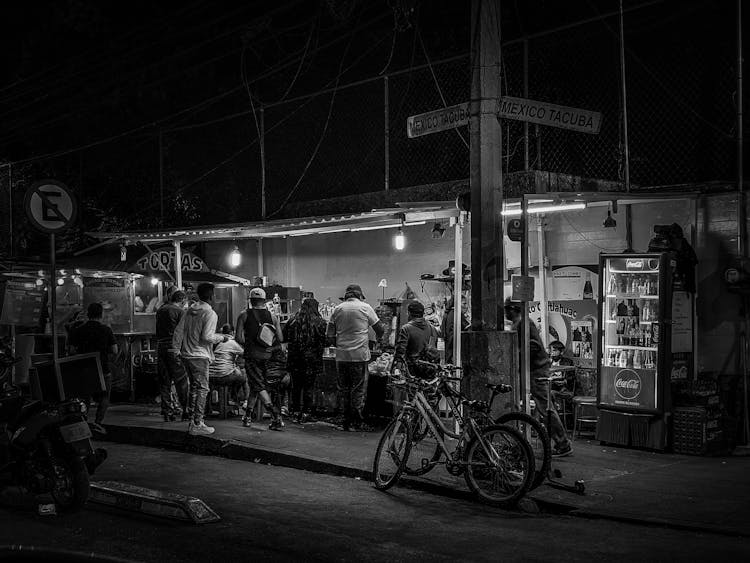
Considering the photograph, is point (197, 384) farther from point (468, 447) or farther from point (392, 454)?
point (468, 447)

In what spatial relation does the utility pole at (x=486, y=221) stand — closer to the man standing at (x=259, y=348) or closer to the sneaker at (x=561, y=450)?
the sneaker at (x=561, y=450)

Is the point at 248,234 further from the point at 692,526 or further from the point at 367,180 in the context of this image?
the point at 692,526

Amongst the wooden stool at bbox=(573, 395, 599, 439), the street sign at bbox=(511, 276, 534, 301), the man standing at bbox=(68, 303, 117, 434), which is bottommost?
the wooden stool at bbox=(573, 395, 599, 439)

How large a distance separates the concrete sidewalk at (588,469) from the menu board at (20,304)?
452cm

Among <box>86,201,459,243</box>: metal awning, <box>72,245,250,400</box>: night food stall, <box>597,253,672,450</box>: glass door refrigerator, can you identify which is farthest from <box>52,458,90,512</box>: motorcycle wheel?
<box>72,245,250,400</box>: night food stall

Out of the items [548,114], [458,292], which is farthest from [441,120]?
[458,292]

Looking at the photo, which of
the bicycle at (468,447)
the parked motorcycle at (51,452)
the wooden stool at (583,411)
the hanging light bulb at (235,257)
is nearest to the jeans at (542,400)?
the wooden stool at (583,411)

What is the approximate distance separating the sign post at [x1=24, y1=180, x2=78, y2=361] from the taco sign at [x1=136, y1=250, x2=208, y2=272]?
6241 millimetres

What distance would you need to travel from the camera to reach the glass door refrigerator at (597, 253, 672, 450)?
10578 mm

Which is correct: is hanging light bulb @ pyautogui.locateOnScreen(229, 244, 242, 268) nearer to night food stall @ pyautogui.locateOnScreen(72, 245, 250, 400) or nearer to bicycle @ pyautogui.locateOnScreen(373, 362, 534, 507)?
night food stall @ pyautogui.locateOnScreen(72, 245, 250, 400)

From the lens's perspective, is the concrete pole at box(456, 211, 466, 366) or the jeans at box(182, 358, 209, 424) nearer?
the concrete pole at box(456, 211, 466, 366)

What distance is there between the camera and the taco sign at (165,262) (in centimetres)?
1622

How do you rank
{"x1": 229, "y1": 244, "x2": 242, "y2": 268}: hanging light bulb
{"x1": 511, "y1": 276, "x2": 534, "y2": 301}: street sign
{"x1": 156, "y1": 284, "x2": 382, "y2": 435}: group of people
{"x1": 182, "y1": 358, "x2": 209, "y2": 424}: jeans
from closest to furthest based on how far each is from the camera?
{"x1": 511, "y1": 276, "x2": 534, "y2": 301}: street sign, {"x1": 182, "y1": 358, "x2": 209, "y2": 424}: jeans, {"x1": 156, "y1": 284, "x2": 382, "y2": 435}: group of people, {"x1": 229, "y1": 244, "x2": 242, "y2": 268}: hanging light bulb

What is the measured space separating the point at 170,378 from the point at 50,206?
4079 millimetres
